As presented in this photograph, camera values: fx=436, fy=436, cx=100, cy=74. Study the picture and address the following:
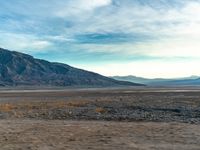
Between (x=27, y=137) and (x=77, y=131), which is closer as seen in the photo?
(x=27, y=137)

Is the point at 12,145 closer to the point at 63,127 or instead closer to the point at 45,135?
the point at 45,135

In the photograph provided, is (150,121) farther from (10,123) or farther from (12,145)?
(12,145)

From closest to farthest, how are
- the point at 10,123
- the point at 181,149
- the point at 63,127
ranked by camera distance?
the point at 181,149
the point at 63,127
the point at 10,123

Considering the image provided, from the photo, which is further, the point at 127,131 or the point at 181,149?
the point at 127,131

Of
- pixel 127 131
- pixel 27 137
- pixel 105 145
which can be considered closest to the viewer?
pixel 105 145

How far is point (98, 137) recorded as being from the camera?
22125 millimetres

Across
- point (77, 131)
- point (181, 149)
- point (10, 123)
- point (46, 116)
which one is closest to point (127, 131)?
point (77, 131)

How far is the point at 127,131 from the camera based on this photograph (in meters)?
24.3

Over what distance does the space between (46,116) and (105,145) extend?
1678 centimetres

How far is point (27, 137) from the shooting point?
892 inches

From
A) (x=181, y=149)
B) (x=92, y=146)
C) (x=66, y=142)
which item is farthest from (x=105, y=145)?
(x=181, y=149)

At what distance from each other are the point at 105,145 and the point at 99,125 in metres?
8.40

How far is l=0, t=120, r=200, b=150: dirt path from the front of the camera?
19.3m

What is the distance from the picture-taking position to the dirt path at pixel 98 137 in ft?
63.4
